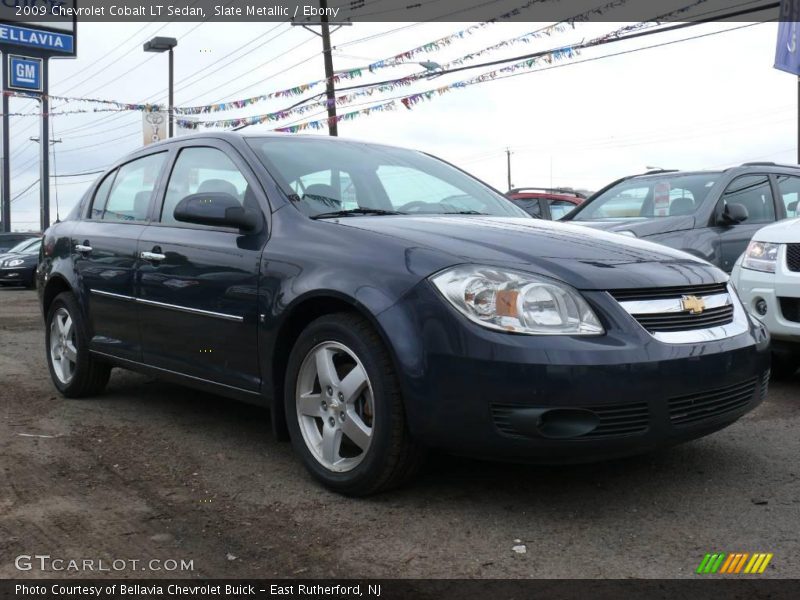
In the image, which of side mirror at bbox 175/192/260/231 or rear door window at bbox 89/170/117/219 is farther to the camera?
rear door window at bbox 89/170/117/219

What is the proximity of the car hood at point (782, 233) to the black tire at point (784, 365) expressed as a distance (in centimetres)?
79

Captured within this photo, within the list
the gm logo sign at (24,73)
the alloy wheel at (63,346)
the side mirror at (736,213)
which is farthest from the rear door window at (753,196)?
the gm logo sign at (24,73)

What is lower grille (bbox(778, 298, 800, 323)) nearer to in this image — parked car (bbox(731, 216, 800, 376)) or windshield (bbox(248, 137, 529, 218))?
parked car (bbox(731, 216, 800, 376))

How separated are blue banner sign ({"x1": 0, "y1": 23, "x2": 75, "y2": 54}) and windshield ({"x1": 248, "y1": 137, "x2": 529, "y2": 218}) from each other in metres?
36.5

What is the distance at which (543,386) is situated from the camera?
2766 mm

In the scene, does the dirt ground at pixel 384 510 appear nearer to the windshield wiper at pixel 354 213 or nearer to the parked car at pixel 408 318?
the parked car at pixel 408 318

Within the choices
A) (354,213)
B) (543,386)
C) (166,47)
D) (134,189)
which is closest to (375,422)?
(543,386)

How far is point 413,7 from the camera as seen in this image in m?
15.8

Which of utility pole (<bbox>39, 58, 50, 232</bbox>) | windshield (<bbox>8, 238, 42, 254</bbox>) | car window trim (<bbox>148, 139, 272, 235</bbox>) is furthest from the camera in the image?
utility pole (<bbox>39, 58, 50, 232</bbox>)

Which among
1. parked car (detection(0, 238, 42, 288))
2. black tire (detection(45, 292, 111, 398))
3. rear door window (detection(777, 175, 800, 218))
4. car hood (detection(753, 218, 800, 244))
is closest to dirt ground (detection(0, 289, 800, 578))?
black tire (detection(45, 292, 111, 398))

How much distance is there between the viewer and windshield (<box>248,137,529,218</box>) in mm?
3818

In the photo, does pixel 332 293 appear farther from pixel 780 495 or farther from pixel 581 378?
pixel 780 495

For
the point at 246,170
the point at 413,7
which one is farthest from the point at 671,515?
the point at 413,7

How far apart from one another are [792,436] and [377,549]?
2.46 meters
